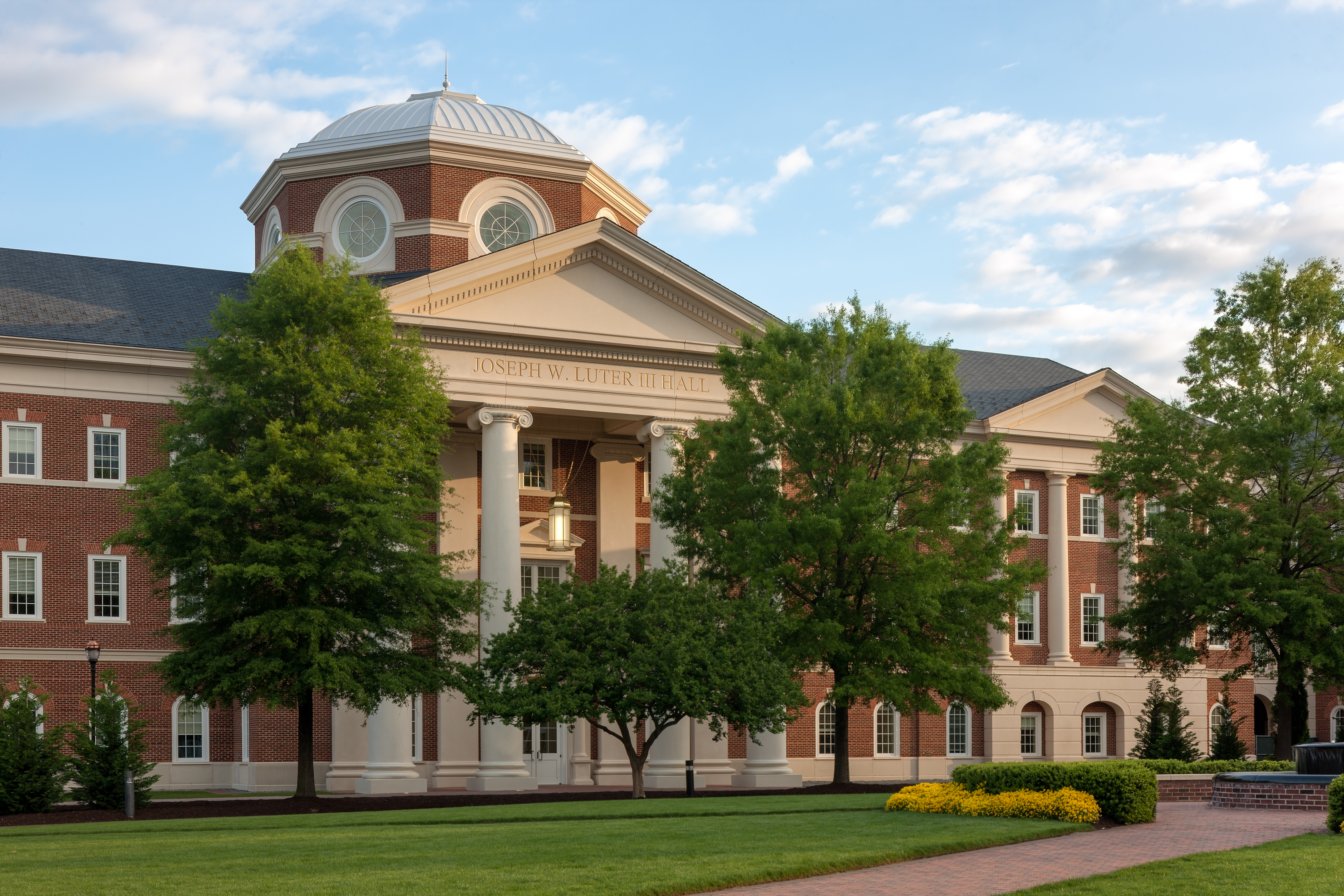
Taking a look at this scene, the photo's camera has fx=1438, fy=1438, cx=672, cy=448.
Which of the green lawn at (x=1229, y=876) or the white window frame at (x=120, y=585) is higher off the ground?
the white window frame at (x=120, y=585)

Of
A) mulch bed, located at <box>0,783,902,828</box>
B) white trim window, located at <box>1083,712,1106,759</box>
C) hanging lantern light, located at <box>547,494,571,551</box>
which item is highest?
hanging lantern light, located at <box>547,494,571,551</box>

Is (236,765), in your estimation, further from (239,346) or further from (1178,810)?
(1178,810)

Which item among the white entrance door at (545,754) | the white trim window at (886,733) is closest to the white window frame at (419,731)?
the white entrance door at (545,754)

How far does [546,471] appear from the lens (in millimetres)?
42312

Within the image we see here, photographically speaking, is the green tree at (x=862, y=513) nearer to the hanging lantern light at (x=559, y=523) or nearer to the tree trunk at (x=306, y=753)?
the hanging lantern light at (x=559, y=523)

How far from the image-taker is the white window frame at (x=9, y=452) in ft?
118

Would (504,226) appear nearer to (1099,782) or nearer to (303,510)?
(303,510)

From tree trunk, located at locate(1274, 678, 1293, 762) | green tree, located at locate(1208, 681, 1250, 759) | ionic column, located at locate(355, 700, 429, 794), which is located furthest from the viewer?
green tree, located at locate(1208, 681, 1250, 759)

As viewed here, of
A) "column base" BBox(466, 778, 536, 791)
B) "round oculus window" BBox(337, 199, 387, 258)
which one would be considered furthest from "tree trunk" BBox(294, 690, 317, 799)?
"round oculus window" BBox(337, 199, 387, 258)

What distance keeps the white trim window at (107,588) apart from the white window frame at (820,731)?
66.7ft

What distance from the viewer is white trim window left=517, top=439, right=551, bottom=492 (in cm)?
4212

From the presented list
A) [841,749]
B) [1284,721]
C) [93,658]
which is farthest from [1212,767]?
[93,658]

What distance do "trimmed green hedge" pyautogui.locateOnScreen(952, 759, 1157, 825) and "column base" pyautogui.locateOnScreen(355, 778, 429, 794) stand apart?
1620 cm

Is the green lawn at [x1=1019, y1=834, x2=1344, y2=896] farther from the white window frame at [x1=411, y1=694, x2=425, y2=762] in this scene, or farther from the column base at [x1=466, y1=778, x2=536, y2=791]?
the white window frame at [x1=411, y1=694, x2=425, y2=762]
